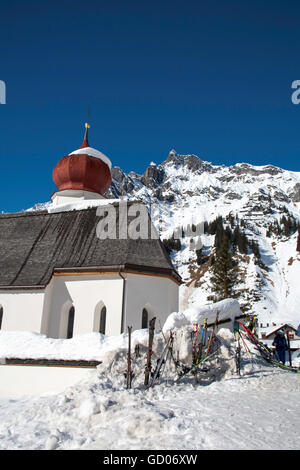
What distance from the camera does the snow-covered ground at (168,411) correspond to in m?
6.04

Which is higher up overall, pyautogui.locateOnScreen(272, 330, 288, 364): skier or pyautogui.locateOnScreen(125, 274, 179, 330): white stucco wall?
pyautogui.locateOnScreen(125, 274, 179, 330): white stucco wall

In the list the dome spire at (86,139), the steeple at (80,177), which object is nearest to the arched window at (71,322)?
the steeple at (80,177)

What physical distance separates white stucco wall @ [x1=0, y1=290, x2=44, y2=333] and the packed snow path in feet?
22.1

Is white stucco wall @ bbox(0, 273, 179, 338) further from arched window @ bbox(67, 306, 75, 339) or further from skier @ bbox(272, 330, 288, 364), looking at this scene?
skier @ bbox(272, 330, 288, 364)

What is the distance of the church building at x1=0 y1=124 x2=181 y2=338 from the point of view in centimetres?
1642

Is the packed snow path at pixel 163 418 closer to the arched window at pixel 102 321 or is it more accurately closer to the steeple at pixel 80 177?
the arched window at pixel 102 321

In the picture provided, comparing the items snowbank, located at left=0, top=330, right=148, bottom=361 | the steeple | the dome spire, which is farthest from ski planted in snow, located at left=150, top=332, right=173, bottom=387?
the dome spire

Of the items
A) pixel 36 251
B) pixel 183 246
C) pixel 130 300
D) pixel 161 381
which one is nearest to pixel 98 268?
pixel 130 300

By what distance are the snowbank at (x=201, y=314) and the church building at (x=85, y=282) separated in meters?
2.61

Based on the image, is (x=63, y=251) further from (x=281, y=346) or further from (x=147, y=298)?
(x=281, y=346)

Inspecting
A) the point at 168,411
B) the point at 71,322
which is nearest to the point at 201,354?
the point at 168,411

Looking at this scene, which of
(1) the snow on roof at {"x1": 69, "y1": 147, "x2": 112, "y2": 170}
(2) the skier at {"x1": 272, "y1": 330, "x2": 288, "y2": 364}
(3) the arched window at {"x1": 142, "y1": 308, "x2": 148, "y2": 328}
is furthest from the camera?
(1) the snow on roof at {"x1": 69, "y1": 147, "x2": 112, "y2": 170}

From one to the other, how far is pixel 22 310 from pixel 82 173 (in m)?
12.9

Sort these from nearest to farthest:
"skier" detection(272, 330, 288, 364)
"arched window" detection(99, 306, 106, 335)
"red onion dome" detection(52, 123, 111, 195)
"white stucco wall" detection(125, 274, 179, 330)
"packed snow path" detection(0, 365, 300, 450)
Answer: "packed snow path" detection(0, 365, 300, 450) → "skier" detection(272, 330, 288, 364) → "white stucco wall" detection(125, 274, 179, 330) → "arched window" detection(99, 306, 106, 335) → "red onion dome" detection(52, 123, 111, 195)
